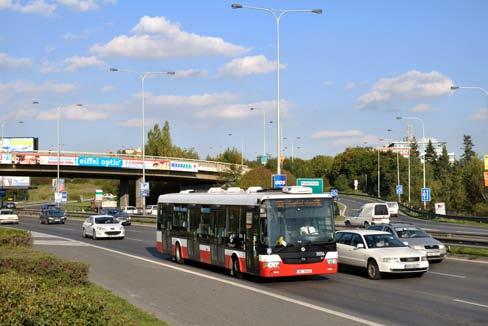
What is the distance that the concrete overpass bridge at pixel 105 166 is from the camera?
76.5 meters

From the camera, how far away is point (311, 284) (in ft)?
59.6

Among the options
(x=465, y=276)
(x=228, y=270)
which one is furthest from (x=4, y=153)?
(x=465, y=276)

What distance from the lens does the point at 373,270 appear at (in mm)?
19312

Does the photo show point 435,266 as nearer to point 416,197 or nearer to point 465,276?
point 465,276

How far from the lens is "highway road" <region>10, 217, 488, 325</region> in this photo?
12.5m

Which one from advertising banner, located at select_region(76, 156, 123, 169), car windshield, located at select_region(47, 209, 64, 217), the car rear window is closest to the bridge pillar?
advertising banner, located at select_region(76, 156, 123, 169)

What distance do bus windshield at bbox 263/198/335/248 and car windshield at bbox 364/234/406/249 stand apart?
204cm

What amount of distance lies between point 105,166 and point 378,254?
63573 mm

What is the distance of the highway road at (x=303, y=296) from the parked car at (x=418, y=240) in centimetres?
53

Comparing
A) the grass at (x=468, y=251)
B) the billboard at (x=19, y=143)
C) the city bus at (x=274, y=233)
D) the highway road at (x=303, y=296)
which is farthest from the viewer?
the billboard at (x=19, y=143)

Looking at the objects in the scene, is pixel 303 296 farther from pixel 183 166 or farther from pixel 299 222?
pixel 183 166

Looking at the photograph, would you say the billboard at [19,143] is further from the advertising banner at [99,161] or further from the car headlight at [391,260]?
the car headlight at [391,260]

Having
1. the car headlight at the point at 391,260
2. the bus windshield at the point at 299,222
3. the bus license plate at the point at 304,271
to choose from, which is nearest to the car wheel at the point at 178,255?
the bus windshield at the point at 299,222

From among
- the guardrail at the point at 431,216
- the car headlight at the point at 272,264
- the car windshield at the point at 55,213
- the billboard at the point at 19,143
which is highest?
the billboard at the point at 19,143
